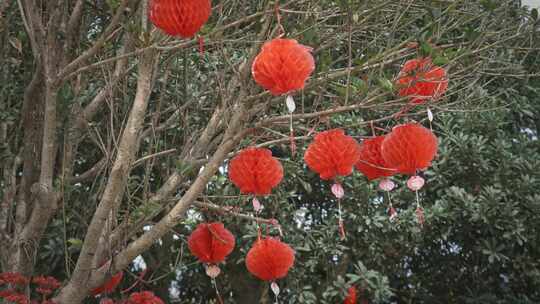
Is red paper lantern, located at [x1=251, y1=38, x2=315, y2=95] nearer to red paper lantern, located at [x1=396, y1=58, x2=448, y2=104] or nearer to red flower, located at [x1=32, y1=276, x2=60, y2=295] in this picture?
red paper lantern, located at [x1=396, y1=58, x2=448, y2=104]

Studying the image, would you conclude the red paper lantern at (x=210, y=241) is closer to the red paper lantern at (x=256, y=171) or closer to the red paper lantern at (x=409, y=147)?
the red paper lantern at (x=256, y=171)

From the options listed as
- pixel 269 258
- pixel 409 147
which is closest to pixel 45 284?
pixel 269 258

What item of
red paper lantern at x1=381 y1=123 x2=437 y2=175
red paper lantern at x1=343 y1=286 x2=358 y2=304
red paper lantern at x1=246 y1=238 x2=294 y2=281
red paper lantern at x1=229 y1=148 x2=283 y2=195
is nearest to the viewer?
red paper lantern at x1=381 y1=123 x2=437 y2=175

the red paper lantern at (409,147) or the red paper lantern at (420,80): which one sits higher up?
the red paper lantern at (420,80)

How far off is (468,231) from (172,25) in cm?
430

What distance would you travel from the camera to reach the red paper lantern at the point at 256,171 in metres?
3.67

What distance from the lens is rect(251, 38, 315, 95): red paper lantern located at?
322 centimetres

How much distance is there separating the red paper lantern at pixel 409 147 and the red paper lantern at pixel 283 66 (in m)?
0.47

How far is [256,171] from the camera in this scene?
3664mm

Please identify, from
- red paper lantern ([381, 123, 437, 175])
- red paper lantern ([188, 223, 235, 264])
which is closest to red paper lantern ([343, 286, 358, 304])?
red paper lantern ([188, 223, 235, 264])

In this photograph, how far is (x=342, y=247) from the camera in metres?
6.14

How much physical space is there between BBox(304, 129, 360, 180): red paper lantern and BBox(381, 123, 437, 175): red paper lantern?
16 cm

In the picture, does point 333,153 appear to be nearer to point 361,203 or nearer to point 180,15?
point 180,15

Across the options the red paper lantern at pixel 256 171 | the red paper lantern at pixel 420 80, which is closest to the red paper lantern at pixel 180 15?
the red paper lantern at pixel 256 171
